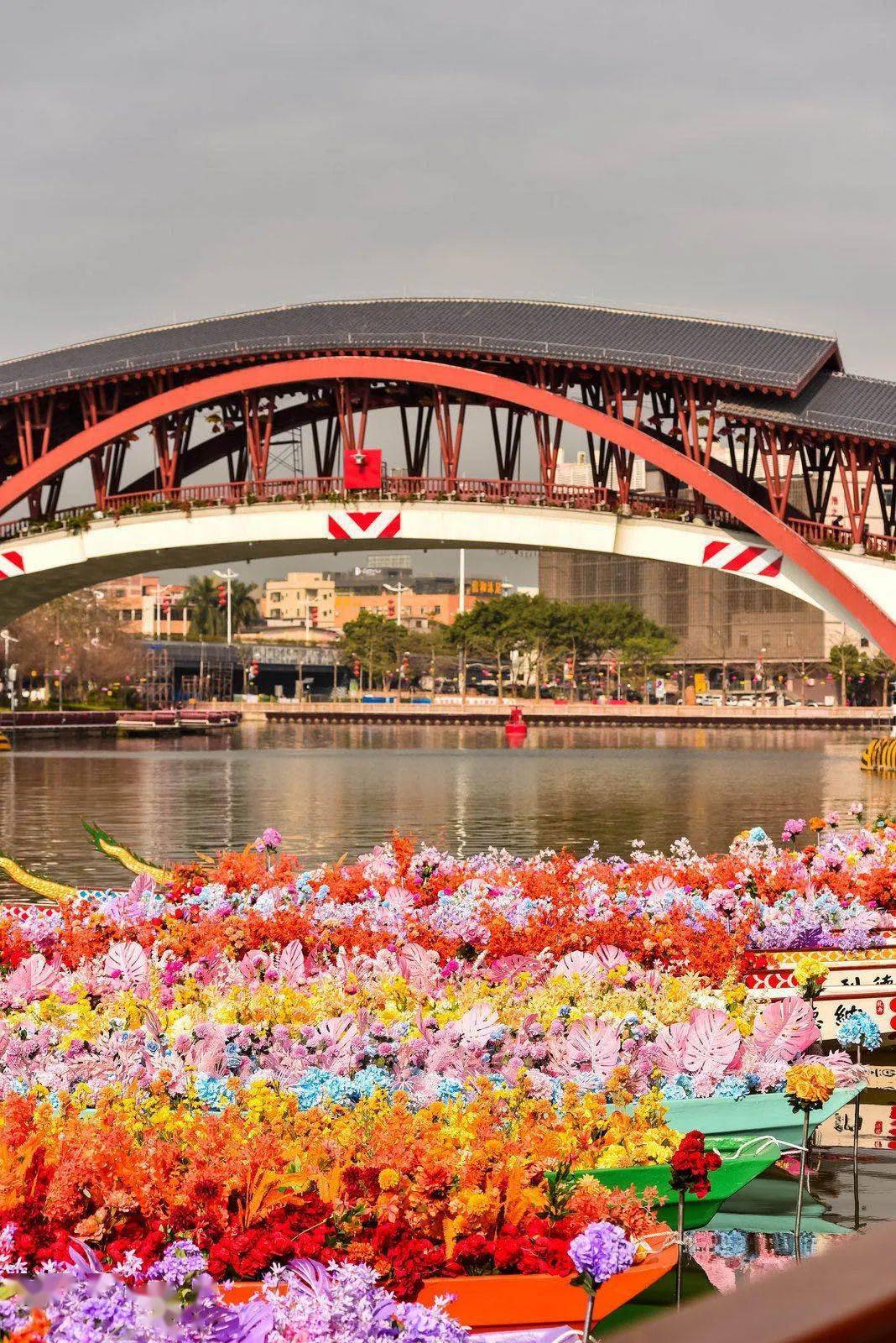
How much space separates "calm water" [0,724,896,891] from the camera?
3256cm

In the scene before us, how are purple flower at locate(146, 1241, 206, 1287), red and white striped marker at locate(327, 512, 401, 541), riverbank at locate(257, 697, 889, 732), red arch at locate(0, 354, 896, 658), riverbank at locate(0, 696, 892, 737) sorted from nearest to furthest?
purple flower at locate(146, 1241, 206, 1287)
red arch at locate(0, 354, 896, 658)
red and white striped marker at locate(327, 512, 401, 541)
riverbank at locate(0, 696, 892, 737)
riverbank at locate(257, 697, 889, 732)

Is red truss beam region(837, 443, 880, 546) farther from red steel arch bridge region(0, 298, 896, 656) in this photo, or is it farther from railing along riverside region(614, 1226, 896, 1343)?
railing along riverside region(614, 1226, 896, 1343)

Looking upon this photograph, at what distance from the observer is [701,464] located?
4456 centimetres

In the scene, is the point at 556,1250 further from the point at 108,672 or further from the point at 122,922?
the point at 108,672

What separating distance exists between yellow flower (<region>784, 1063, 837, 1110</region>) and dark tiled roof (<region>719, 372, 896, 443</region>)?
36.4 meters

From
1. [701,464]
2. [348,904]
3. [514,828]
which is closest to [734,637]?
[701,464]

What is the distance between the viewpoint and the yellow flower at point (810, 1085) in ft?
24.4

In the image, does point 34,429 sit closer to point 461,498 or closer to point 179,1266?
point 461,498

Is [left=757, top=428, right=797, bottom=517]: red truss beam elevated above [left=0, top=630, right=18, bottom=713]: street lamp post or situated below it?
above

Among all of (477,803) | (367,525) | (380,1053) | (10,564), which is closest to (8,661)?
(10,564)

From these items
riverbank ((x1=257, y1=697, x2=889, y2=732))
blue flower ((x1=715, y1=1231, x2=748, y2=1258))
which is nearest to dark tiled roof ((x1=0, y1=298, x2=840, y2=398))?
blue flower ((x1=715, y1=1231, x2=748, y2=1258))

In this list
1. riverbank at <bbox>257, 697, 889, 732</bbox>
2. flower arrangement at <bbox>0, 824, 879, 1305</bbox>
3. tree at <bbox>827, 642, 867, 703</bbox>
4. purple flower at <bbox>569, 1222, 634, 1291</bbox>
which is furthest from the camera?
tree at <bbox>827, 642, 867, 703</bbox>

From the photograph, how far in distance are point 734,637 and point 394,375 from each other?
133949 mm

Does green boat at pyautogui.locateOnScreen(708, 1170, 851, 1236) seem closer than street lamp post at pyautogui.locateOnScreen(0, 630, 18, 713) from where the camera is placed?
Yes
